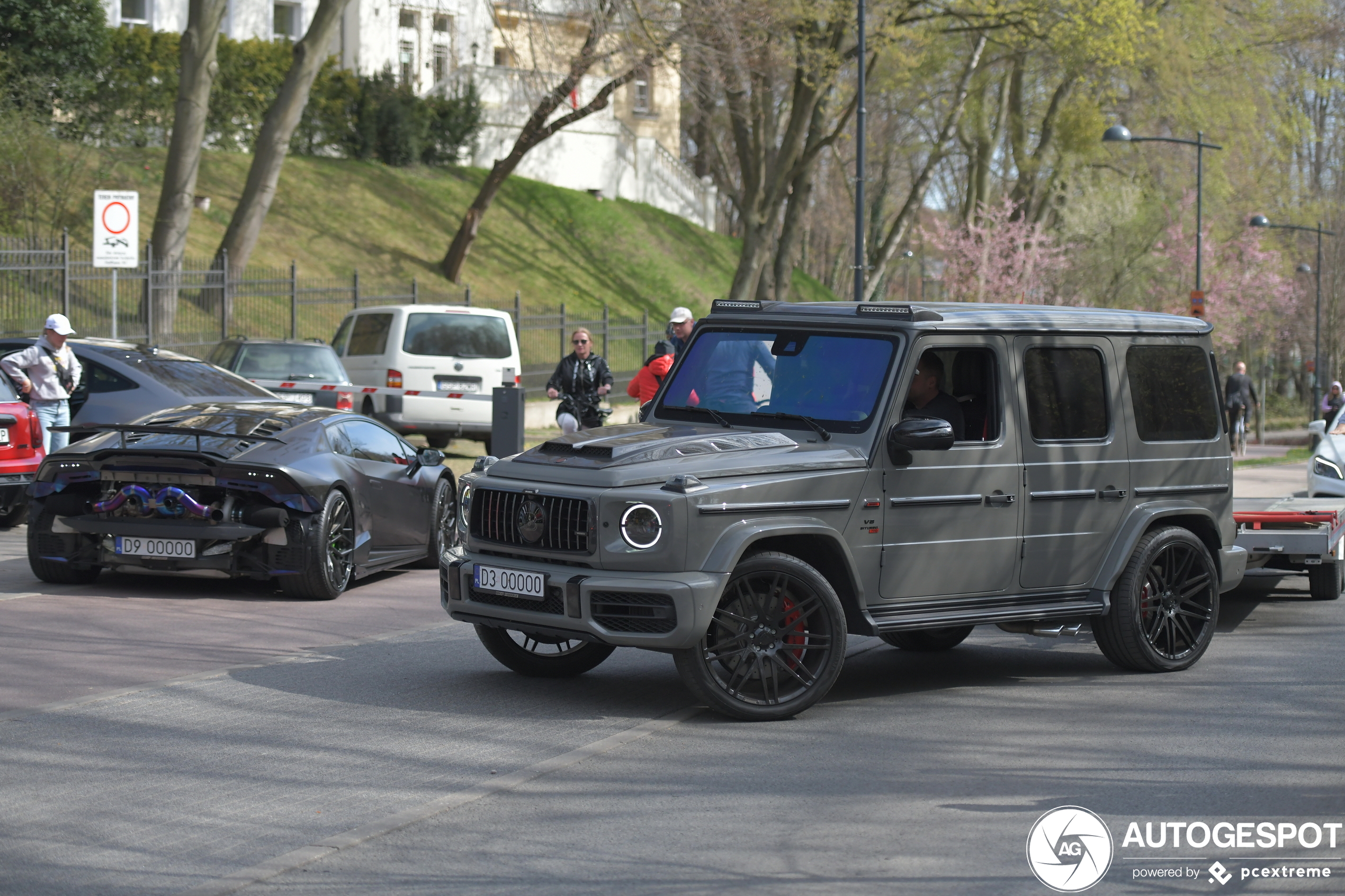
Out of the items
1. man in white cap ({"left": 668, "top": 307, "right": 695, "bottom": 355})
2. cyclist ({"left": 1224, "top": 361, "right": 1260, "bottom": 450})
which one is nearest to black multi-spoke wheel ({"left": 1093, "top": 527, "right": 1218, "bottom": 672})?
man in white cap ({"left": 668, "top": 307, "right": 695, "bottom": 355})

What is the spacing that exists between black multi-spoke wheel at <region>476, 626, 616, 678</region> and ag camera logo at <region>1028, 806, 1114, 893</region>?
3118 mm

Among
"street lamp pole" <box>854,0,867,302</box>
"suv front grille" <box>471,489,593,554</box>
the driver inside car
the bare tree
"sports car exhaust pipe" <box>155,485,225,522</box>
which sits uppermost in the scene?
the bare tree

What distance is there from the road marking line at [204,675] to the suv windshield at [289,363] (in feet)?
36.0

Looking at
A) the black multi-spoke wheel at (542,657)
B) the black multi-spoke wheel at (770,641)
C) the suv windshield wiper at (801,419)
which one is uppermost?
the suv windshield wiper at (801,419)

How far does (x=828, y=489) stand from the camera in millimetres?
7574

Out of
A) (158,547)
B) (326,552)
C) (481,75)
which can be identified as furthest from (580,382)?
(481,75)

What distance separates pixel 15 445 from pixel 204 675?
6.11 m

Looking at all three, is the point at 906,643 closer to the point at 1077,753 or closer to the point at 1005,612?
the point at 1005,612

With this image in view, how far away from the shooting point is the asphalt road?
204 inches

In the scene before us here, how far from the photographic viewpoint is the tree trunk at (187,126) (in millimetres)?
26703

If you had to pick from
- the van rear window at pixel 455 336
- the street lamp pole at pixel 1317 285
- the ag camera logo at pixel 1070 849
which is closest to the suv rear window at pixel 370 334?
the van rear window at pixel 455 336

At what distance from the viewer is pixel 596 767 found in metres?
6.55

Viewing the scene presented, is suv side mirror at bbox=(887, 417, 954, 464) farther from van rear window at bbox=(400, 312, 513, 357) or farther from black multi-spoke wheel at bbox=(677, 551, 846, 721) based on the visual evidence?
van rear window at bbox=(400, 312, 513, 357)

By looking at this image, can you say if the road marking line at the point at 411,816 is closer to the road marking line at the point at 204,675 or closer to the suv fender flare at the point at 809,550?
the suv fender flare at the point at 809,550
